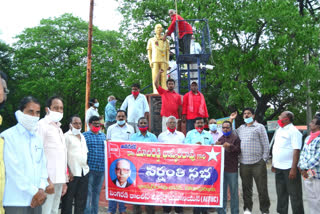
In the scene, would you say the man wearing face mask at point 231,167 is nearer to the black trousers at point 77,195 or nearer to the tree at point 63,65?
the black trousers at point 77,195

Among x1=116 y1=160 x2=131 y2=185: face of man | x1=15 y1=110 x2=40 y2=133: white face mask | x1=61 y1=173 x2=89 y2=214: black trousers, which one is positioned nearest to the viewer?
x1=15 y1=110 x2=40 y2=133: white face mask

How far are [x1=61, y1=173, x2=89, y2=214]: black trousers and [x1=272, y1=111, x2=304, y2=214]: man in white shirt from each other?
3.78 m

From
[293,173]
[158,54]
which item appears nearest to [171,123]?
[293,173]

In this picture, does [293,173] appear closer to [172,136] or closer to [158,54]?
[172,136]

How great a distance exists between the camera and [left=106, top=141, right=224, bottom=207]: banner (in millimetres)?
6629

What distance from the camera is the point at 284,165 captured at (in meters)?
6.79

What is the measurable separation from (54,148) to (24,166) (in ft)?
5.03

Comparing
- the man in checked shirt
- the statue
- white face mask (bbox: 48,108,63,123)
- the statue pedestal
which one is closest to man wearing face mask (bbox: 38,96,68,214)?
white face mask (bbox: 48,108,63,123)

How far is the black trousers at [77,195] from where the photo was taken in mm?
5715

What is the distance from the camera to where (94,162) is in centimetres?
644

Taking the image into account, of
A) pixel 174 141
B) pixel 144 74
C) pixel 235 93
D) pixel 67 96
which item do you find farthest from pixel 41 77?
pixel 174 141

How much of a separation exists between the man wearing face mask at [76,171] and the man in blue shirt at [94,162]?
17.9 inches

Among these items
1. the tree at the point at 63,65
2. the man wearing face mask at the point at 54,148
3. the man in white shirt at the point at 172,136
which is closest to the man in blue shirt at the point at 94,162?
the man wearing face mask at the point at 54,148

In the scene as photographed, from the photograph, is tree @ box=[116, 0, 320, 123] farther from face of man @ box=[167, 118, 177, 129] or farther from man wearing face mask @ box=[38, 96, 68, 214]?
man wearing face mask @ box=[38, 96, 68, 214]
